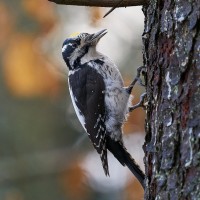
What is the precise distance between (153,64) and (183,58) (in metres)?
0.32

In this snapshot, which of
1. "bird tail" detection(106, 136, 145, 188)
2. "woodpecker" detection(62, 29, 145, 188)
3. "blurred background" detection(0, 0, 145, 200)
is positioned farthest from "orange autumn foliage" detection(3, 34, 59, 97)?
"bird tail" detection(106, 136, 145, 188)

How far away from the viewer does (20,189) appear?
11156 millimetres

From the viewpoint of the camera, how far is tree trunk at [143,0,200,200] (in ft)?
12.0

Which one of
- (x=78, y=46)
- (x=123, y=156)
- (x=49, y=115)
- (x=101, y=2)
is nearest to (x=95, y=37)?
(x=78, y=46)

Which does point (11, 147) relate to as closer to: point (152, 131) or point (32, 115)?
point (32, 115)

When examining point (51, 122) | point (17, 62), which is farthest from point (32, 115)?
point (17, 62)

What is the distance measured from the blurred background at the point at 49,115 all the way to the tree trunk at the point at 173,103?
3681mm

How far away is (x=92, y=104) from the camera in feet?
19.9

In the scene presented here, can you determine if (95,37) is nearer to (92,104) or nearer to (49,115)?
(92,104)

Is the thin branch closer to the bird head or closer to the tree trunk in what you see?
the tree trunk

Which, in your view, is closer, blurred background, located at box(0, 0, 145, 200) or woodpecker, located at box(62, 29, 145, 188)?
woodpecker, located at box(62, 29, 145, 188)

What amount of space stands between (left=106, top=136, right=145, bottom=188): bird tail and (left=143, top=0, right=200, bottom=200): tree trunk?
1436 millimetres

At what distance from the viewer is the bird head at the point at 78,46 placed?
6434 millimetres

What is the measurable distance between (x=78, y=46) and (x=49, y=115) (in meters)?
6.27
